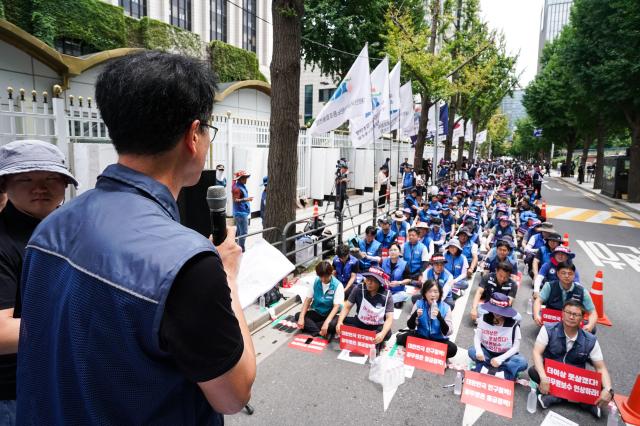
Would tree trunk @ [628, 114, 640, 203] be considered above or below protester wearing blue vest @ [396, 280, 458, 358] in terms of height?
above

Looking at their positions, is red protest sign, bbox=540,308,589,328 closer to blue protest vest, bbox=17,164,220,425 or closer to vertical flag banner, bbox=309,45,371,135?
vertical flag banner, bbox=309,45,371,135

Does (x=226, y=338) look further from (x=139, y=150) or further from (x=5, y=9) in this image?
(x=5, y=9)

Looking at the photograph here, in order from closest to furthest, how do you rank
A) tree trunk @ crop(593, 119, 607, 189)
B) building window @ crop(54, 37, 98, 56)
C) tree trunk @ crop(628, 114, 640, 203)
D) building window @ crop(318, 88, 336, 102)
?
building window @ crop(54, 37, 98, 56) → tree trunk @ crop(628, 114, 640, 203) → tree trunk @ crop(593, 119, 607, 189) → building window @ crop(318, 88, 336, 102)

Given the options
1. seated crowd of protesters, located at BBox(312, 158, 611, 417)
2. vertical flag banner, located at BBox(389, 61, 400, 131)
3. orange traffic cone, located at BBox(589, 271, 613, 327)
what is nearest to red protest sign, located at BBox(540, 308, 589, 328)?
seated crowd of protesters, located at BBox(312, 158, 611, 417)

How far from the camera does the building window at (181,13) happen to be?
2608cm

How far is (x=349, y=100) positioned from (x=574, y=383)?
24.1 feet

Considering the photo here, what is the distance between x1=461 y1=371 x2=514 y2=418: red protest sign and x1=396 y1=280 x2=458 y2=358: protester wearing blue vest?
70 centimetres

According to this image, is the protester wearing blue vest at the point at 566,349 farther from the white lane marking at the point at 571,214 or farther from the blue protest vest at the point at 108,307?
the white lane marking at the point at 571,214

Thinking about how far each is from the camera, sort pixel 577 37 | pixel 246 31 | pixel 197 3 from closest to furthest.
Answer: pixel 577 37 < pixel 197 3 < pixel 246 31

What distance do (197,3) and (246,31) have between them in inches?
233

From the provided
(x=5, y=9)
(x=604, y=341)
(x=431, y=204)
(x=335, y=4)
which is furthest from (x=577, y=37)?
(x=5, y=9)

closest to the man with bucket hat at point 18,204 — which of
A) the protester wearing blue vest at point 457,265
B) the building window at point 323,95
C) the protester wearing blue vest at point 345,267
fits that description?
the protester wearing blue vest at point 345,267

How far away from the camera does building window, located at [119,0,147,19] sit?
22.9m

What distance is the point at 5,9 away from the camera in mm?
14711
